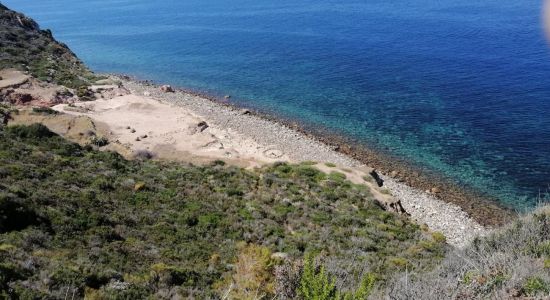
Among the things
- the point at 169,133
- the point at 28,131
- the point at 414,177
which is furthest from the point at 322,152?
the point at 28,131

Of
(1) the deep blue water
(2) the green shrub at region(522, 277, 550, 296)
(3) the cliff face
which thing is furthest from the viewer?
(3) the cliff face

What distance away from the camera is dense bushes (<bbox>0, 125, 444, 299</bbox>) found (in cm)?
1433

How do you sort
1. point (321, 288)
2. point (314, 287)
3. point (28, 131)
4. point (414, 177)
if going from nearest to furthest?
point (314, 287), point (321, 288), point (28, 131), point (414, 177)

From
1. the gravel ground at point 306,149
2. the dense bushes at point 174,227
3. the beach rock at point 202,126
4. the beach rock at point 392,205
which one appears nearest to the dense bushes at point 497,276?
the dense bushes at point 174,227

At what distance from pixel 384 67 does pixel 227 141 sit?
37174 millimetres

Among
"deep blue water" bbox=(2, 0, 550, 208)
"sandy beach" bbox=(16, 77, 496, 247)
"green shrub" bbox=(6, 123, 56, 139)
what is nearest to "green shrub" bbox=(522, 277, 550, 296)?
"sandy beach" bbox=(16, 77, 496, 247)

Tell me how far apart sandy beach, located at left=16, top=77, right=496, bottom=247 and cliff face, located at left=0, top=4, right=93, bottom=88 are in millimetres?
8182

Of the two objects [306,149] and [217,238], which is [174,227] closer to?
[217,238]

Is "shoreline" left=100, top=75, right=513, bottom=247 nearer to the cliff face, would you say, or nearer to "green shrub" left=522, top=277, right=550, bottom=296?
the cliff face

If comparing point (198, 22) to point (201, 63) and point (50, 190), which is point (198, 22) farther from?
point (50, 190)

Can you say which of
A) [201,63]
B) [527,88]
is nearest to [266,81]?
[201,63]

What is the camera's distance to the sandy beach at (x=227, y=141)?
34.1 m

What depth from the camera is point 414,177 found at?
40.3 m

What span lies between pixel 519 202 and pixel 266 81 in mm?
44279
